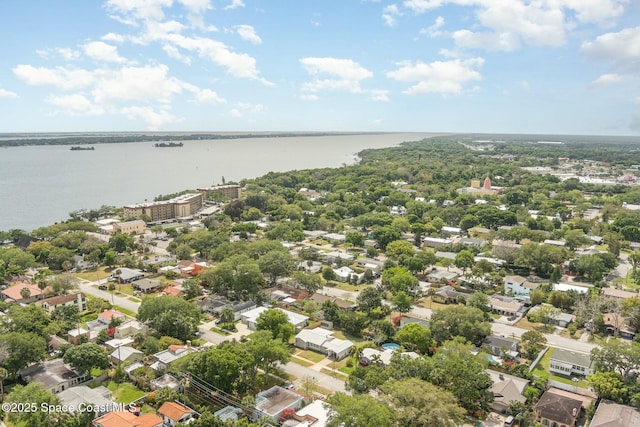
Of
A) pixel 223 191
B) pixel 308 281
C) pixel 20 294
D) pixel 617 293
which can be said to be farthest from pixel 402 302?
pixel 223 191

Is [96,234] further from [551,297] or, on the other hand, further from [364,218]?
[551,297]

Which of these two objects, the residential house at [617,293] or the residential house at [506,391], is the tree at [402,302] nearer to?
the residential house at [506,391]

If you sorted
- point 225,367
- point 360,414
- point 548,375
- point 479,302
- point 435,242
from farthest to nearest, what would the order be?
point 435,242, point 479,302, point 548,375, point 225,367, point 360,414

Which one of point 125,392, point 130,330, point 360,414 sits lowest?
point 125,392

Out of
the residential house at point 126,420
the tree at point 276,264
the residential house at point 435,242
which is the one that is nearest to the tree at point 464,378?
the residential house at point 126,420

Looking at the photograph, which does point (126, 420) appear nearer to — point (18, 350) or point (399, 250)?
point (18, 350)
